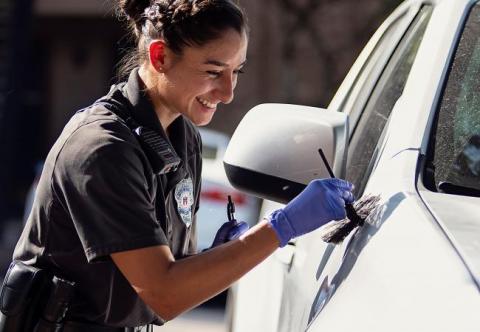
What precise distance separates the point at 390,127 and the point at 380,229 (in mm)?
485

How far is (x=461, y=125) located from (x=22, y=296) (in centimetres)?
104

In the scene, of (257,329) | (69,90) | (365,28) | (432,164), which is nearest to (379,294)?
(432,164)

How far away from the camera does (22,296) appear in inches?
101

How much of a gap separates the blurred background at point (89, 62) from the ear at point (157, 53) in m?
8.68

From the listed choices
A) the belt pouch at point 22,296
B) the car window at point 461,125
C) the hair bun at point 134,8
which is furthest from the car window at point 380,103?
the belt pouch at point 22,296

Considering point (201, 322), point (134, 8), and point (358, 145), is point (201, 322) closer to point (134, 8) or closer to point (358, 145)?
point (358, 145)

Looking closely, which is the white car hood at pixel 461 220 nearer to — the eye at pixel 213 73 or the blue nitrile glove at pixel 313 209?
the blue nitrile glove at pixel 313 209

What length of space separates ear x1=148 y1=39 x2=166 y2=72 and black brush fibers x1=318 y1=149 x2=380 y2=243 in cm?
47

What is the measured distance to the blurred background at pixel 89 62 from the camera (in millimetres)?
11383

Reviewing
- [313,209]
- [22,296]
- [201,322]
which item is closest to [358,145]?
[313,209]

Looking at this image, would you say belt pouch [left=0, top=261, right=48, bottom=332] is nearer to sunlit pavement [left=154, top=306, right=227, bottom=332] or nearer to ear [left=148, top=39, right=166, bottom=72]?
ear [left=148, top=39, right=166, bottom=72]

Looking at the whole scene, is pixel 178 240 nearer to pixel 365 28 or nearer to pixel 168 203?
pixel 168 203

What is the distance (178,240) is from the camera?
277 cm

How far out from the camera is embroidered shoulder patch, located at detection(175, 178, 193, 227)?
8.85 feet
